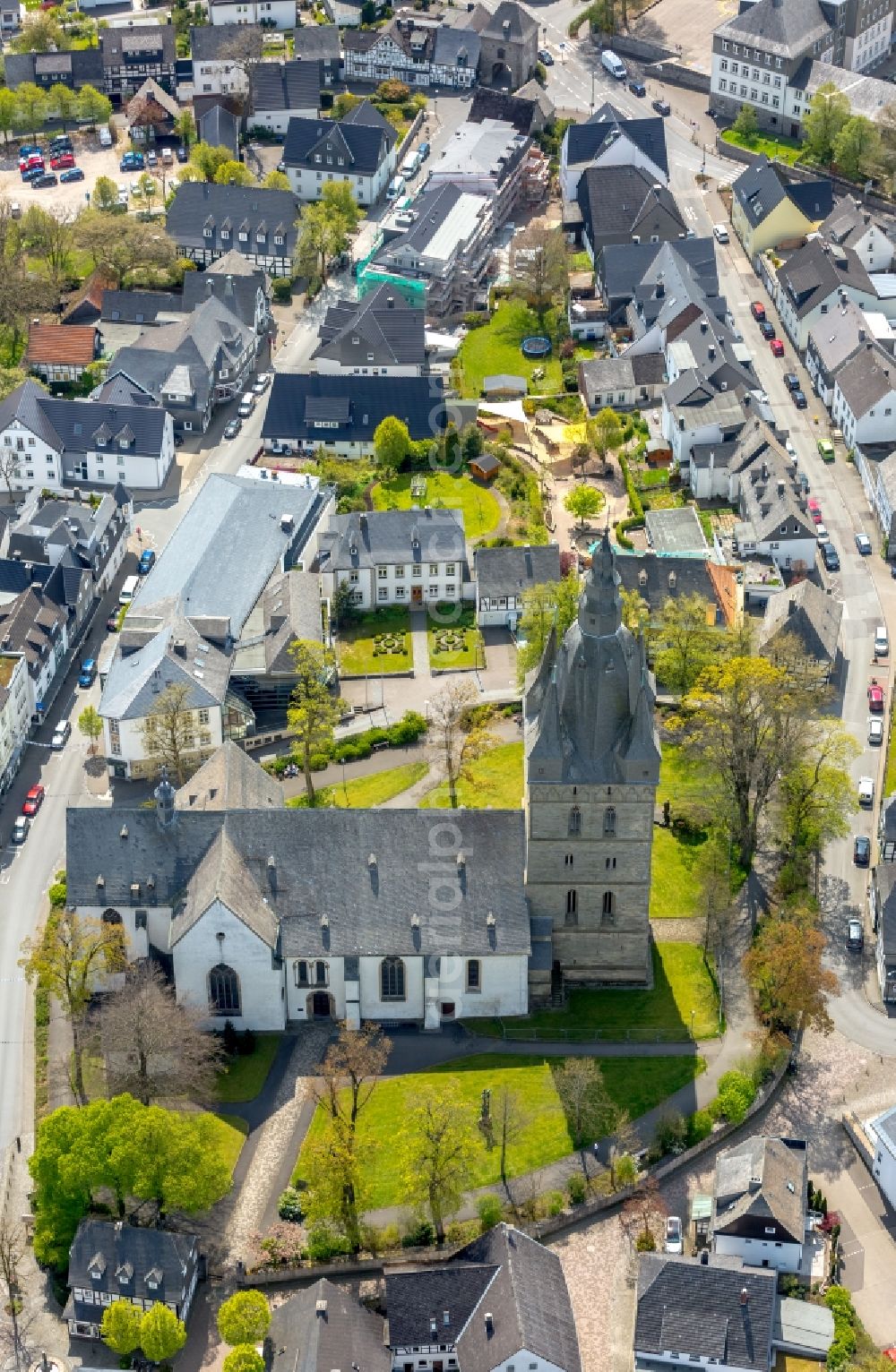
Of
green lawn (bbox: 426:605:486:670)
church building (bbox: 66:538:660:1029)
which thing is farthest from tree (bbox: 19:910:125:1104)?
green lawn (bbox: 426:605:486:670)

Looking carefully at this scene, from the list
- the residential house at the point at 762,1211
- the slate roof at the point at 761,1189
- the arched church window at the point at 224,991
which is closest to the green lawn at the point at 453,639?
the arched church window at the point at 224,991

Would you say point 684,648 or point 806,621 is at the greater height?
point 806,621

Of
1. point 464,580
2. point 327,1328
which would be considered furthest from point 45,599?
point 327,1328

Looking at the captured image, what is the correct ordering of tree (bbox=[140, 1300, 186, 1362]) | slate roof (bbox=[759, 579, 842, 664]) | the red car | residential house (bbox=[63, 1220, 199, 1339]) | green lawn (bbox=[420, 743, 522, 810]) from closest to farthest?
tree (bbox=[140, 1300, 186, 1362]) < residential house (bbox=[63, 1220, 199, 1339]) < green lawn (bbox=[420, 743, 522, 810]) < the red car < slate roof (bbox=[759, 579, 842, 664])

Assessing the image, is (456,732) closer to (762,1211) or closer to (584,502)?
(584,502)

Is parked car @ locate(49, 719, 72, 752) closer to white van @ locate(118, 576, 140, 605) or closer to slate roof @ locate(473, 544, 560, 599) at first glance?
white van @ locate(118, 576, 140, 605)

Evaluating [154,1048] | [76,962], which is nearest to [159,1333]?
[154,1048]
